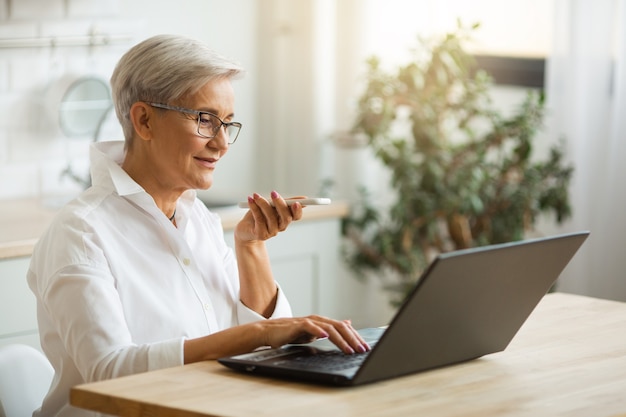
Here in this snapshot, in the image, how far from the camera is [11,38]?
3.65 meters

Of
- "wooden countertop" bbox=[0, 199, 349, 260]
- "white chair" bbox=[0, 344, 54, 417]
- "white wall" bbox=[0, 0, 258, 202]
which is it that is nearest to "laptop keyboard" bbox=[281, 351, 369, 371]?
"white chair" bbox=[0, 344, 54, 417]

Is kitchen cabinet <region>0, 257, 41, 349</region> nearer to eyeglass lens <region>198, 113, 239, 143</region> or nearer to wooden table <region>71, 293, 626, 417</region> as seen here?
eyeglass lens <region>198, 113, 239, 143</region>

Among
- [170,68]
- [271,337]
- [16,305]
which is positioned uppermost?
[170,68]

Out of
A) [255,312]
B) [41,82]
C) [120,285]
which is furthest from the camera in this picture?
[41,82]

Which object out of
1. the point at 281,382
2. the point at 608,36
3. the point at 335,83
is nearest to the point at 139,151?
the point at 281,382

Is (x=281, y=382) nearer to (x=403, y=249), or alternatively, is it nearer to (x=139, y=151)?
(x=139, y=151)

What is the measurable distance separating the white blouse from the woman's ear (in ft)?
0.26

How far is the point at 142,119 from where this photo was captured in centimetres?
226

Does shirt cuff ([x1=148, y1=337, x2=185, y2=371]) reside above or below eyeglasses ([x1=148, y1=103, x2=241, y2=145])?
below

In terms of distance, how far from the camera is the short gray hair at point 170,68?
2.20m

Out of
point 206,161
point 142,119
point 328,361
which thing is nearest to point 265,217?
point 206,161

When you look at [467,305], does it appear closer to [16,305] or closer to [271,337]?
[271,337]

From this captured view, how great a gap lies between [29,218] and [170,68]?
4.41 feet

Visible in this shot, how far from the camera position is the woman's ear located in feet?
Result: 7.36
